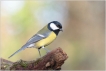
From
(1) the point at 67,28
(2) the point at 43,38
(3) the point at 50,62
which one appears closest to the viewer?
(3) the point at 50,62

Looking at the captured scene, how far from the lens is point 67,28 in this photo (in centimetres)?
638

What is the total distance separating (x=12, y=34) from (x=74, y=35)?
177 cm

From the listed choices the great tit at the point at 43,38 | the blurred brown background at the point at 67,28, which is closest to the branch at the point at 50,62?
the great tit at the point at 43,38

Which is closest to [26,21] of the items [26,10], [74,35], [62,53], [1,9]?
[26,10]

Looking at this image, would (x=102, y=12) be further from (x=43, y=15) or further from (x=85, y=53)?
(x=43, y=15)

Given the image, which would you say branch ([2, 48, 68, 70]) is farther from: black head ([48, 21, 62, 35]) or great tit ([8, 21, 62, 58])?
black head ([48, 21, 62, 35])

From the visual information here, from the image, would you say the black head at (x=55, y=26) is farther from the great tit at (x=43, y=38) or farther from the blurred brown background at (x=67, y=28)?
the blurred brown background at (x=67, y=28)

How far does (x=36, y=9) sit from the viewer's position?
6.77 m

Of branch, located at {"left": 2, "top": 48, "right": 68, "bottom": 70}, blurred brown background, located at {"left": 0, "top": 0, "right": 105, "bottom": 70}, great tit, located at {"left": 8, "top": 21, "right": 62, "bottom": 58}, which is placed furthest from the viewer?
blurred brown background, located at {"left": 0, "top": 0, "right": 105, "bottom": 70}

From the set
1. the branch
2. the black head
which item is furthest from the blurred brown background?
the branch

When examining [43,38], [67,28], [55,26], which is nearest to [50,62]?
[43,38]

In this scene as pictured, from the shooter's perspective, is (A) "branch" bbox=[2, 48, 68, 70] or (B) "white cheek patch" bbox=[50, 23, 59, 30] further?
(B) "white cheek patch" bbox=[50, 23, 59, 30]

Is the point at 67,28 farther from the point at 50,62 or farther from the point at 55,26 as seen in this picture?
the point at 50,62

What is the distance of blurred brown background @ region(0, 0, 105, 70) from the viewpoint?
5.71 meters
